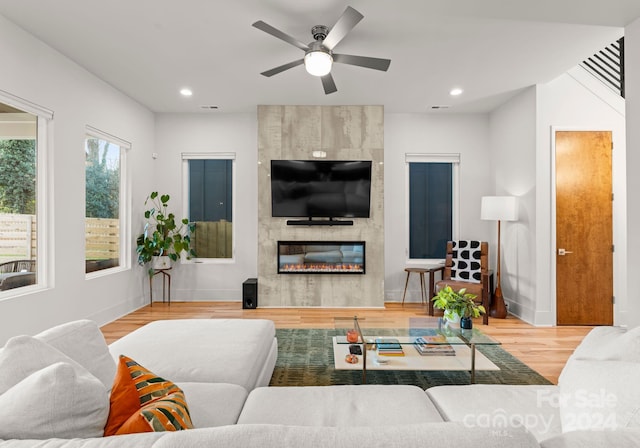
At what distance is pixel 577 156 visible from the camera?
4.75 m

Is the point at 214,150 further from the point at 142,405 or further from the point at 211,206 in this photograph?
the point at 142,405

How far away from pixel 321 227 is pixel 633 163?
358 centimetres

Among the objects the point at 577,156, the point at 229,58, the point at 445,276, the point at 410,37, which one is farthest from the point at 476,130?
the point at 229,58

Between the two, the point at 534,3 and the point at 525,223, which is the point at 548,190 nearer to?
the point at 525,223

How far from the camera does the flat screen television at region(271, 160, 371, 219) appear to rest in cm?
568

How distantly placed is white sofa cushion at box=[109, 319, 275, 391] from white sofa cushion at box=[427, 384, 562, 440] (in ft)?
3.11

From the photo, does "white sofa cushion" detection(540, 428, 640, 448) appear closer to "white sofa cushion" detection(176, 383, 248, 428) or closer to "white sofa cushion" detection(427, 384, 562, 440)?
"white sofa cushion" detection(427, 384, 562, 440)

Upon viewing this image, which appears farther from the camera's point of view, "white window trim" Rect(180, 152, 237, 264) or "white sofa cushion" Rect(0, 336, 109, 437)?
"white window trim" Rect(180, 152, 237, 264)

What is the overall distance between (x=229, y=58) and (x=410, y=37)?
1767mm

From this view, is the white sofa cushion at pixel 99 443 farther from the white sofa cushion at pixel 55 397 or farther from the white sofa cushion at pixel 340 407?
the white sofa cushion at pixel 340 407

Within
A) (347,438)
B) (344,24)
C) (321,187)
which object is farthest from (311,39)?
(347,438)

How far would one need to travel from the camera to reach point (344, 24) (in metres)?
2.88

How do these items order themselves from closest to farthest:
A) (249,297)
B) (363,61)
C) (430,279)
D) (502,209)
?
1. (363,61)
2. (502,209)
3. (430,279)
4. (249,297)

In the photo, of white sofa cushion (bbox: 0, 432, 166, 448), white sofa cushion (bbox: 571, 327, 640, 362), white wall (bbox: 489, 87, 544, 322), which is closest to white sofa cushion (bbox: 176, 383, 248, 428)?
white sofa cushion (bbox: 0, 432, 166, 448)
